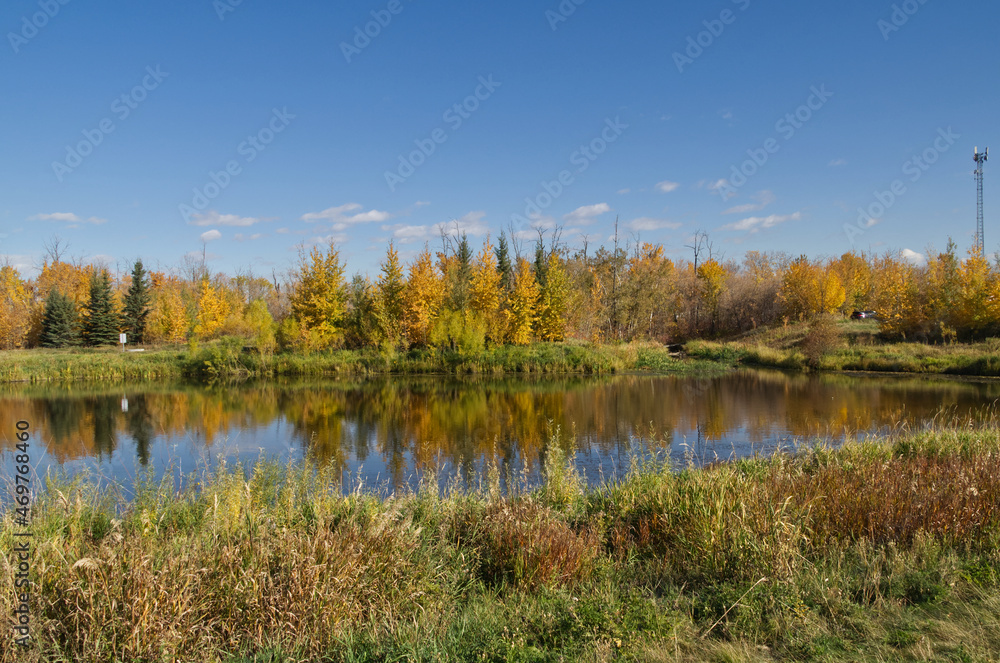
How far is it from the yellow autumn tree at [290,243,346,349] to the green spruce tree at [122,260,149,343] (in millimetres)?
19638

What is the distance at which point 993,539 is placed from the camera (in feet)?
17.2

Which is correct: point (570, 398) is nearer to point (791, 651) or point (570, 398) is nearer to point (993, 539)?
point (993, 539)

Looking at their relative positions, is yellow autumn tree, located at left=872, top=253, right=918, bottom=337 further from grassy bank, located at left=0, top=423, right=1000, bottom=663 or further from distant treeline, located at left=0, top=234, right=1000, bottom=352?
grassy bank, located at left=0, top=423, right=1000, bottom=663

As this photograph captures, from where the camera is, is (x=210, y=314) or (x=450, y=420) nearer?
(x=450, y=420)

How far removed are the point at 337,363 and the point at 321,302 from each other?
418cm

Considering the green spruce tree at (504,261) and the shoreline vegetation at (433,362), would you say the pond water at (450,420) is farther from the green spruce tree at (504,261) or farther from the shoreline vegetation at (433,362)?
the green spruce tree at (504,261)

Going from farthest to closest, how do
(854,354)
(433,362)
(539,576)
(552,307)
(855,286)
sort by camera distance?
(855,286), (552,307), (433,362), (854,354), (539,576)

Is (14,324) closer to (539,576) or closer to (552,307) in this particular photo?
(552,307)

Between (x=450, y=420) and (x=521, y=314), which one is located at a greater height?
(x=521, y=314)

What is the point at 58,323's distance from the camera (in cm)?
4306

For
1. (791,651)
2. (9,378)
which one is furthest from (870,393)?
(9,378)

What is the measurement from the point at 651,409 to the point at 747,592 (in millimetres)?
15206

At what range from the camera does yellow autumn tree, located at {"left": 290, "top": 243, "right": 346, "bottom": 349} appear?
3447 cm

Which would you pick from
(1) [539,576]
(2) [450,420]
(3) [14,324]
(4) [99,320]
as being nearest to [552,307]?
(2) [450,420]
